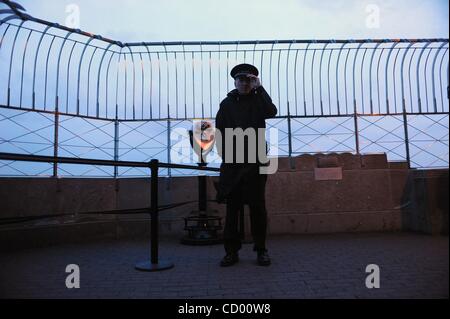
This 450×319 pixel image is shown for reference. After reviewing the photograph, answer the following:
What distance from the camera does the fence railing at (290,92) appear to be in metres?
4.99

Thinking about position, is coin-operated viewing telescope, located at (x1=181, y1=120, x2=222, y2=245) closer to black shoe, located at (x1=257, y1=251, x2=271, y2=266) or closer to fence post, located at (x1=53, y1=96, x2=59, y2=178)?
black shoe, located at (x1=257, y1=251, x2=271, y2=266)

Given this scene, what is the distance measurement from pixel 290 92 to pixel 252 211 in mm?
2489

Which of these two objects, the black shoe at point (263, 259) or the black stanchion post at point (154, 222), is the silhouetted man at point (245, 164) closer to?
the black shoe at point (263, 259)

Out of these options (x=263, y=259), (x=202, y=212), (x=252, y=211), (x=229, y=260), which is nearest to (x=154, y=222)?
(x=229, y=260)

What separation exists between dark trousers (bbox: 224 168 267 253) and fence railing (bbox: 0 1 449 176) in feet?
6.61

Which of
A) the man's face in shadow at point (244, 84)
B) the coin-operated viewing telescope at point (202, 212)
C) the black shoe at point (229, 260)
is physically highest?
the man's face in shadow at point (244, 84)

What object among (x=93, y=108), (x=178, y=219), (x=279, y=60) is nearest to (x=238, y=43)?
(x=279, y=60)

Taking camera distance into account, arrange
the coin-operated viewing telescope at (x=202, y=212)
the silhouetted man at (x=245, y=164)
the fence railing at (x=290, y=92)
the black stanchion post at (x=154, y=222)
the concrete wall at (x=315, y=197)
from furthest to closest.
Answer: the fence railing at (x=290, y=92) < the concrete wall at (x=315, y=197) < the coin-operated viewing telescope at (x=202, y=212) < the silhouetted man at (x=245, y=164) < the black stanchion post at (x=154, y=222)

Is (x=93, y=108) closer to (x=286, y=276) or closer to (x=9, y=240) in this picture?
(x=9, y=240)

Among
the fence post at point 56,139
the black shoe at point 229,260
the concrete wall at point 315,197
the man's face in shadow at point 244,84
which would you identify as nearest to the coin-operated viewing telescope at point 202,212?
the concrete wall at point 315,197

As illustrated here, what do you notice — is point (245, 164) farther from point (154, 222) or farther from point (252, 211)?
point (154, 222)

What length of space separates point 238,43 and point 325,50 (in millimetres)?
1238

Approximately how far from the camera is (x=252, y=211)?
3176 millimetres

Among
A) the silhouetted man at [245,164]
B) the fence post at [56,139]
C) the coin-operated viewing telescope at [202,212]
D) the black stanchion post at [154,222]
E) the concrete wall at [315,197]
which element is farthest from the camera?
the concrete wall at [315,197]
